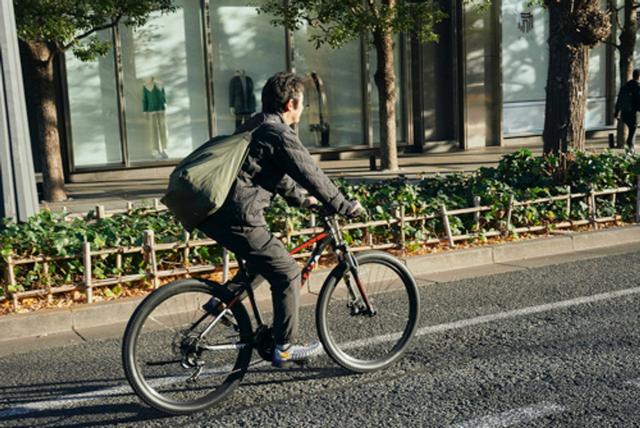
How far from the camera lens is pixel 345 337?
5.17 m

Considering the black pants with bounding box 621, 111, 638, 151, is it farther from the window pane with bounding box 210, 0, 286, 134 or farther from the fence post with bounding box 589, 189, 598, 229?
the fence post with bounding box 589, 189, 598, 229

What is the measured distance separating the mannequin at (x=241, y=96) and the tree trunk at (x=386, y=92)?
3.87 metres

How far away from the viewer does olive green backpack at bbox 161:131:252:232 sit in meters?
4.21

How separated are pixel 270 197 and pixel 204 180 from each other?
0.50m

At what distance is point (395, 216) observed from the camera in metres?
8.23

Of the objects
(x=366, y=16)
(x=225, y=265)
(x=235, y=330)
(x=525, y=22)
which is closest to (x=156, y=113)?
(x=366, y=16)

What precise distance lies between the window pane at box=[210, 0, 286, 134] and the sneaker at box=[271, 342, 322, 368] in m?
14.4

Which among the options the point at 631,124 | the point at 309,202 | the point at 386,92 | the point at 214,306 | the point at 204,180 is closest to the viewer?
the point at 204,180

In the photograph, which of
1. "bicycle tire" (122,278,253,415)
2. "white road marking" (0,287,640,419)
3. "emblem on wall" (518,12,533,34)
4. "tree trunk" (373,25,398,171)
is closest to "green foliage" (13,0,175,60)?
"tree trunk" (373,25,398,171)

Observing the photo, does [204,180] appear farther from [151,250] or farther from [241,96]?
[241,96]

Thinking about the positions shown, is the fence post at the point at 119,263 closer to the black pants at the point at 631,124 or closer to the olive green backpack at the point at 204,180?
the olive green backpack at the point at 204,180

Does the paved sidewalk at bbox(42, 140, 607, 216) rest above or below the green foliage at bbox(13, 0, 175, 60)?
below

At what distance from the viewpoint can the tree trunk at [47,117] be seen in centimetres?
1323

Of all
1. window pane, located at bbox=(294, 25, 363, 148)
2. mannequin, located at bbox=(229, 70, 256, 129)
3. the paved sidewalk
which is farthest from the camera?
window pane, located at bbox=(294, 25, 363, 148)
